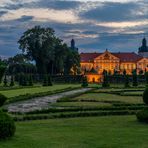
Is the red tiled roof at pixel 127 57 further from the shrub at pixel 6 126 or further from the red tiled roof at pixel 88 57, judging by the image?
the shrub at pixel 6 126

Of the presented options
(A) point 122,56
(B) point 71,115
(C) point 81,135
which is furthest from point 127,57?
(C) point 81,135

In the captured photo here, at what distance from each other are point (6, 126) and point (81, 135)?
215 cm

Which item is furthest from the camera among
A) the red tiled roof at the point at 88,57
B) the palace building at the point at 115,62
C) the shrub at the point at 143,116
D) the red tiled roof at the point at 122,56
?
the red tiled roof at the point at 88,57

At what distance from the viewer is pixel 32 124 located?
13.5 meters

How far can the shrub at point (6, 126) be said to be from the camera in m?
9.78

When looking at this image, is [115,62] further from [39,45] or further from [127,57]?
[39,45]

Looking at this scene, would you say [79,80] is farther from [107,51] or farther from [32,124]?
[32,124]

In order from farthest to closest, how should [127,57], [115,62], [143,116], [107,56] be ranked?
[127,57] → [115,62] → [107,56] → [143,116]

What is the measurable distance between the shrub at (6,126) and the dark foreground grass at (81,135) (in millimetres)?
193

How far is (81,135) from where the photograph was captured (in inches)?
433

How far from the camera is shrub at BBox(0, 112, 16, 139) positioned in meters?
9.78

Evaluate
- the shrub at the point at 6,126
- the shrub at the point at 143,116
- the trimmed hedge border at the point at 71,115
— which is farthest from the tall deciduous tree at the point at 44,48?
the shrub at the point at 6,126

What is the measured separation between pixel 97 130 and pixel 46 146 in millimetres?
2817

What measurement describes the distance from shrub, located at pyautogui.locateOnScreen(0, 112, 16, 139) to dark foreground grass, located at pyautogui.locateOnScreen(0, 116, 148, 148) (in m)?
0.19
